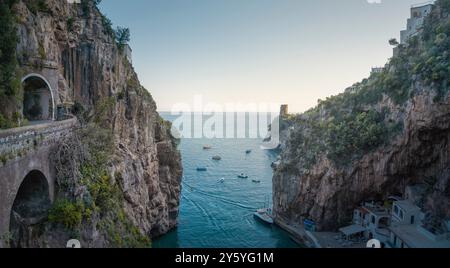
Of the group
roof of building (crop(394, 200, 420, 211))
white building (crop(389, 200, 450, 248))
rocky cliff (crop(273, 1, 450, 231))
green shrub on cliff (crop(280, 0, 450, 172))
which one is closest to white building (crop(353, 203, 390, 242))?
white building (crop(389, 200, 450, 248))

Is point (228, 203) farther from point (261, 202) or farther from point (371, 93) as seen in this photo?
point (371, 93)

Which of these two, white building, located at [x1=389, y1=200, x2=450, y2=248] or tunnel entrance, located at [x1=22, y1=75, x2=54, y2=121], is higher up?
tunnel entrance, located at [x1=22, y1=75, x2=54, y2=121]

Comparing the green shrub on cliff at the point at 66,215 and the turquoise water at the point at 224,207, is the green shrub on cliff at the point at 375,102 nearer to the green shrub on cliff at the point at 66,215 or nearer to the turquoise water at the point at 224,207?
the turquoise water at the point at 224,207

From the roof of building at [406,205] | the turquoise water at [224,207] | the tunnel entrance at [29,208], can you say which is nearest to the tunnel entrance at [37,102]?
the tunnel entrance at [29,208]

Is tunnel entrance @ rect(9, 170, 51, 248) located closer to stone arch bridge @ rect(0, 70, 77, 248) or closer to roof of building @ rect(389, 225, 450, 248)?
stone arch bridge @ rect(0, 70, 77, 248)

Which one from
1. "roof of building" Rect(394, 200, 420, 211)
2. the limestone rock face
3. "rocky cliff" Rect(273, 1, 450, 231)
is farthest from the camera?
"roof of building" Rect(394, 200, 420, 211)

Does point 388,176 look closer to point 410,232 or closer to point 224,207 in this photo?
point 410,232

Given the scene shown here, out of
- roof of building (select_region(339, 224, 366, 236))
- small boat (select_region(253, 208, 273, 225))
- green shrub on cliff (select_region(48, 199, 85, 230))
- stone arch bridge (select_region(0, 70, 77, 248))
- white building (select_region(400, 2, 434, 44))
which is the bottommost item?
small boat (select_region(253, 208, 273, 225))

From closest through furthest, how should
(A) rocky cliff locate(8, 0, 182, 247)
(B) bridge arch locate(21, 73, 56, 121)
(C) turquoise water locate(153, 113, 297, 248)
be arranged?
(A) rocky cliff locate(8, 0, 182, 247), (B) bridge arch locate(21, 73, 56, 121), (C) turquoise water locate(153, 113, 297, 248)
